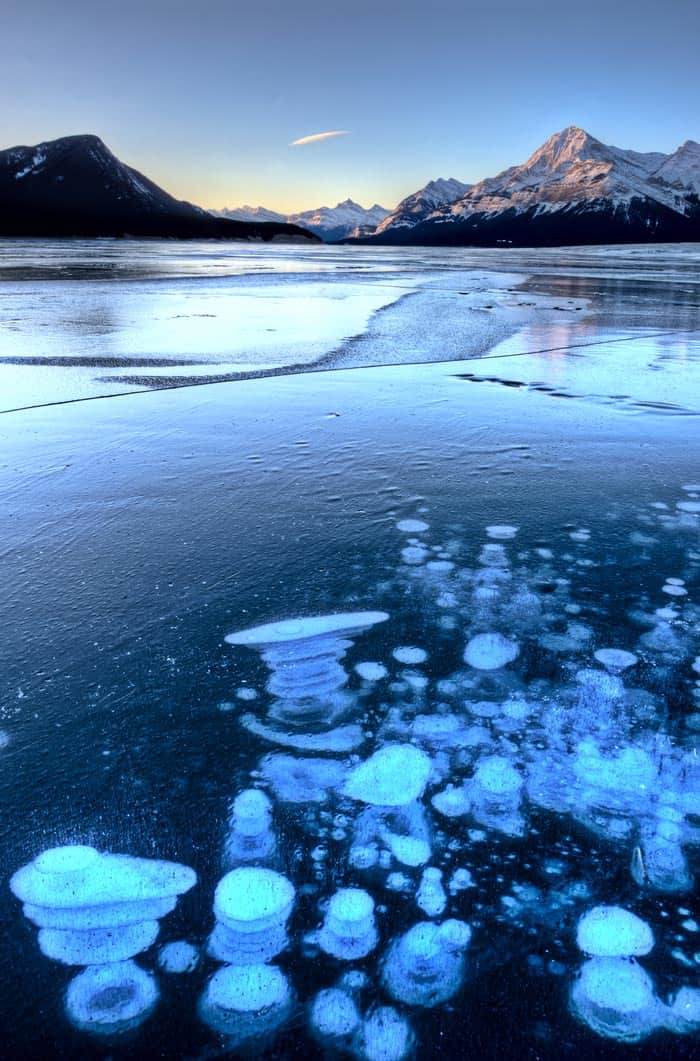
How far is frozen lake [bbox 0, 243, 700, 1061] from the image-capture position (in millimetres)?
1099

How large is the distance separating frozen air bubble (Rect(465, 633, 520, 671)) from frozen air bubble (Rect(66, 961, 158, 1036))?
113 cm

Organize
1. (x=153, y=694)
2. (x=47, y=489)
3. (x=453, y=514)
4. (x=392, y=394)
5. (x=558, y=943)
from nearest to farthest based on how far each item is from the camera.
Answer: (x=558, y=943), (x=153, y=694), (x=453, y=514), (x=47, y=489), (x=392, y=394)

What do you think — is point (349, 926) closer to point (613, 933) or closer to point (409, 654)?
point (613, 933)

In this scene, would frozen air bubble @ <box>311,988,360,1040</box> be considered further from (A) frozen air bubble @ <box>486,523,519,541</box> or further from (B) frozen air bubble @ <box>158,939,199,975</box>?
(A) frozen air bubble @ <box>486,523,519,541</box>

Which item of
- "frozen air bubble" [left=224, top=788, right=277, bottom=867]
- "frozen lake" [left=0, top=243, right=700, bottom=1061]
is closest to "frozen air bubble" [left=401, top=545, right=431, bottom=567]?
"frozen lake" [left=0, top=243, right=700, bottom=1061]

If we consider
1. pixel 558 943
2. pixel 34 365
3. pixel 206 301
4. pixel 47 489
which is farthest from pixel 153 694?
pixel 206 301

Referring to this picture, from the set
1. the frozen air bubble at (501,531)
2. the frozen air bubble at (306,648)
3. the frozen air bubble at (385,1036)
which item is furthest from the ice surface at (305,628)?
the frozen air bubble at (385,1036)

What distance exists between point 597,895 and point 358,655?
91 centimetres

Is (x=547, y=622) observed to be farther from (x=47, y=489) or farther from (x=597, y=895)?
(x=47, y=489)

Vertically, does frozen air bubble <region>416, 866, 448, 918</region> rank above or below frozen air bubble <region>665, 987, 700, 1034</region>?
above

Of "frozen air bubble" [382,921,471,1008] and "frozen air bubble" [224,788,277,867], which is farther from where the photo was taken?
"frozen air bubble" [224,788,277,867]

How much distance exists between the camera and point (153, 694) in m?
1.81

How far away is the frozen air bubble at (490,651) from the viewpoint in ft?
6.41

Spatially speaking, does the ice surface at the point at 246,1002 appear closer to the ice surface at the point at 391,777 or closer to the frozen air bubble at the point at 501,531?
the ice surface at the point at 391,777
